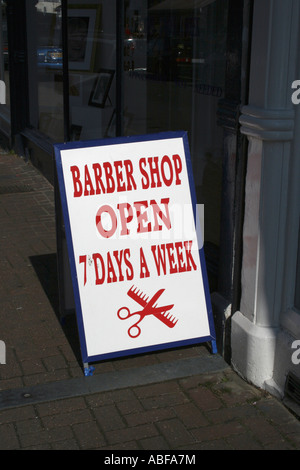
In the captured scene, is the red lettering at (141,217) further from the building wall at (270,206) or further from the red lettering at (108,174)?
the building wall at (270,206)

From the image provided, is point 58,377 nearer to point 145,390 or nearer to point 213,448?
point 145,390

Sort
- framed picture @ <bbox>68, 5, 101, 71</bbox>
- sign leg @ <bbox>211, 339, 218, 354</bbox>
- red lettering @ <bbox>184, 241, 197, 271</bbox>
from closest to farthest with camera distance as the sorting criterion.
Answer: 1. red lettering @ <bbox>184, 241, 197, 271</bbox>
2. sign leg @ <bbox>211, 339, 218, 354</bbox>
3. framed picture @ <bbox>68, 5, 101, 71</bbox>

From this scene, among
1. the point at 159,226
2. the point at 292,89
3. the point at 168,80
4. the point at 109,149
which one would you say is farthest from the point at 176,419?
the point at 168,80

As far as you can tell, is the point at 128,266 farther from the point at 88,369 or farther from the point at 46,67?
the point at 46,67

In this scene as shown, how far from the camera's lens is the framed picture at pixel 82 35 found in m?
7.84

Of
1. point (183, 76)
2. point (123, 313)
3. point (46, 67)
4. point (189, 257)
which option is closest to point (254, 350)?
point (189, 257)

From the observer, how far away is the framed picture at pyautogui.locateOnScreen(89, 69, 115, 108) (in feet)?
24.3

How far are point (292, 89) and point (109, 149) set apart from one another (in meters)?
1.17

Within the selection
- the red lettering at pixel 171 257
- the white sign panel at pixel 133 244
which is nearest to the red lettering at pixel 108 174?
the white sign panel at pixel 133 244

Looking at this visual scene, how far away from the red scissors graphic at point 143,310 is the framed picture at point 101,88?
11.6 feet

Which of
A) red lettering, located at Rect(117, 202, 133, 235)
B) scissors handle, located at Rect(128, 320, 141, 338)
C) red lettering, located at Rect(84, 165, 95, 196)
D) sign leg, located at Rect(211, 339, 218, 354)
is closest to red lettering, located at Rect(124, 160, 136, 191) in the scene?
red lettering, located at Rect(117, 202, 133, 235)

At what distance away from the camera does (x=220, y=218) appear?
453cm

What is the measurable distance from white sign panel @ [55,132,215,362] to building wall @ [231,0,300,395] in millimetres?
415

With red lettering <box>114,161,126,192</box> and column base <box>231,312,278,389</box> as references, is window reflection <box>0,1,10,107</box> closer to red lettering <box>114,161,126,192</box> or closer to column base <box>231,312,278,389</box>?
red lettering <box>114,161,126,192</box>
